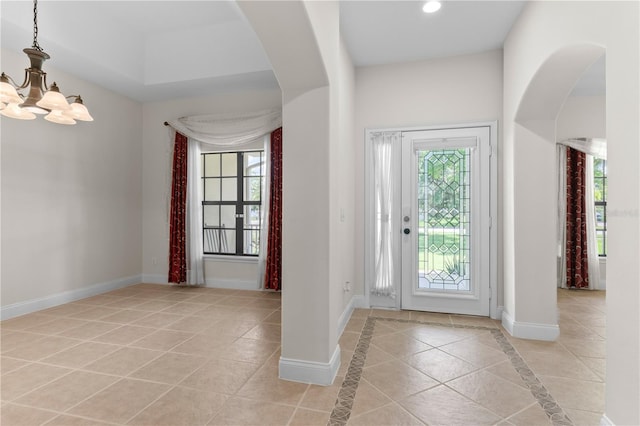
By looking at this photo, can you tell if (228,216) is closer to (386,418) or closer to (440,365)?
(440,365)

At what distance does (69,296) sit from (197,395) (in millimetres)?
3311

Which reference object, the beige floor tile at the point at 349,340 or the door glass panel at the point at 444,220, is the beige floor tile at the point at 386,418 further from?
the door glass panel at the point at 444,220

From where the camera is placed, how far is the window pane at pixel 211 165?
532 cm

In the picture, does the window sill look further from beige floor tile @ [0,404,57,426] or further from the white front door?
beige floor tile @ [0,404,57,426]

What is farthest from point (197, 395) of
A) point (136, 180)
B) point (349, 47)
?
point (136, 180)

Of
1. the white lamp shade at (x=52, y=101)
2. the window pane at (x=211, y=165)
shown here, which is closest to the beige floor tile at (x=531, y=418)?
the white lamp shade at (x=52, y=101)

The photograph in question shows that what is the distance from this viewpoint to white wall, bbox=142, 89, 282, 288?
5074mm

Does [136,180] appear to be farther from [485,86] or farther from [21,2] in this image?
[485,86]

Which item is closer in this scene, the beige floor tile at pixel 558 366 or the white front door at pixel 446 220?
the beige floor tile at pixel 558 366

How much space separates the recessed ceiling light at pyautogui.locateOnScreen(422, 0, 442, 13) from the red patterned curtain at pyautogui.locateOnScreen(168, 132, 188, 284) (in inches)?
150

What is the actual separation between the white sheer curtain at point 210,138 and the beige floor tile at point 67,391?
258 centimetres

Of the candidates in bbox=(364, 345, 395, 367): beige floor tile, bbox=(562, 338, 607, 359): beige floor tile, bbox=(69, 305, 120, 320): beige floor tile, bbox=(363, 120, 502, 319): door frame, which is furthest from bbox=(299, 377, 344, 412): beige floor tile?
bbox=(69, 305, 120, 320): beige floor tile

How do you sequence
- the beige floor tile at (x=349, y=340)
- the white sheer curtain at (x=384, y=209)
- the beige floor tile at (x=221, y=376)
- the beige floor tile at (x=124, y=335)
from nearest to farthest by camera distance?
the beige floor tile at (x=221, y=376) < the beige floor tile at (x=349, y=340) < the beige floor tile at (x=124, y=335) < the white sheer curtain at (x=384, y=209)

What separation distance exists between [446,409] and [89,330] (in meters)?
3.34
